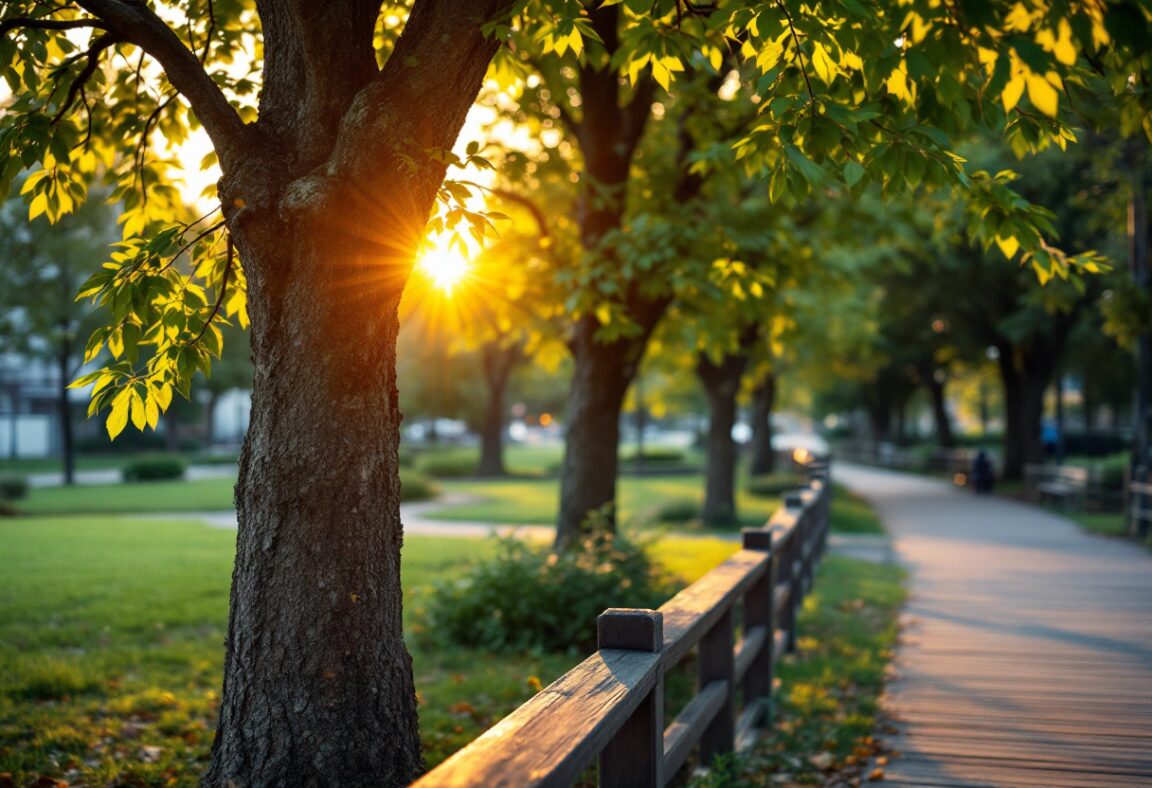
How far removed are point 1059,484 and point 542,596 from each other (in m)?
19.3

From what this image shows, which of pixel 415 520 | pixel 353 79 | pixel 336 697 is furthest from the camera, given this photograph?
pixel 415 520

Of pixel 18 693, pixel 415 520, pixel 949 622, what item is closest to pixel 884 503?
pixel 415 520

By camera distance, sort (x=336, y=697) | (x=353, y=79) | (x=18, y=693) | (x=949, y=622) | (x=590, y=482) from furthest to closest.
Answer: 1. (x=590, y=482)
2. (x=949, y=622)
3. (x=18, y=693)
4. (x=353, y=79)
5. (x=336, y=697)

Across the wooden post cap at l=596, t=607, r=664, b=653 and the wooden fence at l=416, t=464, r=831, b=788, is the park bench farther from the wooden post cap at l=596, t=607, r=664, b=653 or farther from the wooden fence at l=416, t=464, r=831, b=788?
the wooden post cap at l=596, t=607, r=664, b=653

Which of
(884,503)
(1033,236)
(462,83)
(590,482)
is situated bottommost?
(884,503)

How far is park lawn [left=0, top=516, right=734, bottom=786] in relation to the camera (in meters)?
5.46

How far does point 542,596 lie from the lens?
27.0 ft

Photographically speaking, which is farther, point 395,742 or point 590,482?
point 590,482

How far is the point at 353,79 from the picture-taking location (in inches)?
161

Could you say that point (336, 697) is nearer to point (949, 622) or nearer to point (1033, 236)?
point (1033, 236)

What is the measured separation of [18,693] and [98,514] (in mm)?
17320

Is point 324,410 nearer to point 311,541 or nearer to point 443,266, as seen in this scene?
point 311,541

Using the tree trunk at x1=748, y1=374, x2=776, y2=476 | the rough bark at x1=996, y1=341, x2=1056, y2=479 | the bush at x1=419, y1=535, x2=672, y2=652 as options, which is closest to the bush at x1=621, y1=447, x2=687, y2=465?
the tree trunk at x1=748, y1=374, x2=776, y2=476

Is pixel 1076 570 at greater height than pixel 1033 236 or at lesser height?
lesser
